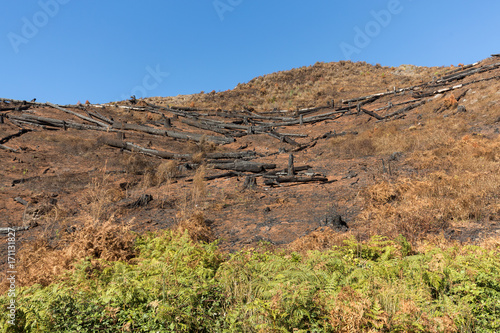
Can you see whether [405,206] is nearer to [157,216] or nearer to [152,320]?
[152,320]

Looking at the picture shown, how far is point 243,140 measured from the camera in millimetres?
22484

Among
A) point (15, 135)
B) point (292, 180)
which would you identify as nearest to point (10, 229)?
point (292, 180)

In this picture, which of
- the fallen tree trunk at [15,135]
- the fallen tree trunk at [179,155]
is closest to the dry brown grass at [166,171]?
the fallen tree trunk at [179,155]

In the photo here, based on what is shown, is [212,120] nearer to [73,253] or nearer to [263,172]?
[263,172]

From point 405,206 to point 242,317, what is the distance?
5406 millimetres

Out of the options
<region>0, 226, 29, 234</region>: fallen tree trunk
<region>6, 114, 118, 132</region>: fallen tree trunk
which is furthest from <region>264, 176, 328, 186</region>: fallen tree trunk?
<region>6, 114, 118, 132</region>: fallen tree trunk

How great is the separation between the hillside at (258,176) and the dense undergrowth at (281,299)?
1280 millimetres

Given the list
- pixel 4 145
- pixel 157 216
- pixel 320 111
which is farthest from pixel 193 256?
pixel 320 111

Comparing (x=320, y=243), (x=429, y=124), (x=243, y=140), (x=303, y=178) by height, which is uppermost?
(x=243, y=140)

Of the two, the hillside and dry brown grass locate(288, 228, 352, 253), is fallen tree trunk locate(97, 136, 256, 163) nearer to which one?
the hillside

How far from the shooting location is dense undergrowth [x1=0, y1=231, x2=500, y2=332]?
2.88 meters

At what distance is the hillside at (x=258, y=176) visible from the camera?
6000mm

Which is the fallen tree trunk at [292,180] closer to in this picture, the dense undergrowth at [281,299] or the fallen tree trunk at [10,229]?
the dense undergrowth at [281,299]

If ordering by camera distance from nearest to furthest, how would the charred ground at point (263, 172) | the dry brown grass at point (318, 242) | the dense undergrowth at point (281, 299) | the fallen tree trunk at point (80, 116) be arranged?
the dense undergrowth at point (281, 299) < the dry brown grass at point (318, 242) < the charred ground at point (263, 172) < the fallen tree trunk at point (80, 116)
